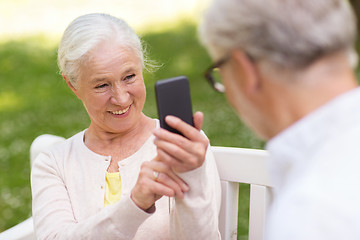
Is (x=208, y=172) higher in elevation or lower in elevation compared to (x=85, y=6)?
lower

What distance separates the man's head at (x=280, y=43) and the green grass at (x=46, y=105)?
3455mm

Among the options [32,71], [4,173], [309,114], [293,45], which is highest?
[293,45]

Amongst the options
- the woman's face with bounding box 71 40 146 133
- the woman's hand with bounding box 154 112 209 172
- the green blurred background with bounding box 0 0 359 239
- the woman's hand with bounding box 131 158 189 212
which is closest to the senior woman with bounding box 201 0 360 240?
the woman's hand with bounding box 154 112 209 172

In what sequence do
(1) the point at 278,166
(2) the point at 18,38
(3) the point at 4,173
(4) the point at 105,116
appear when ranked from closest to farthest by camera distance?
(1) the point at 278,166 < (4) the point at 105,116 < (3) the point at 4,173 < (2) the point at 18,38

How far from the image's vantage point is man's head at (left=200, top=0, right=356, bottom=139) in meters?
1.20

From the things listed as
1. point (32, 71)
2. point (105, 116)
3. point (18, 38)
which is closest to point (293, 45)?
point (105, 116)

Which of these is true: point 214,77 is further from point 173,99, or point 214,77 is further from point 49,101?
point 49,101

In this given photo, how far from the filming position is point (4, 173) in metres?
5.76

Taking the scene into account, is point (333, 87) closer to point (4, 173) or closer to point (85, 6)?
point (4, 173)

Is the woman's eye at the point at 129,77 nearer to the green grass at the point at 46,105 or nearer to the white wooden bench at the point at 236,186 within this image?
the white wooden bench at the point at 236,186

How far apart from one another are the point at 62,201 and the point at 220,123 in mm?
4375

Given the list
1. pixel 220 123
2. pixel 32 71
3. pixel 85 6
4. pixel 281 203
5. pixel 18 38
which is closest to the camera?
pixel 281 203

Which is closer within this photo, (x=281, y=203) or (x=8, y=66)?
(x=281, y=203)

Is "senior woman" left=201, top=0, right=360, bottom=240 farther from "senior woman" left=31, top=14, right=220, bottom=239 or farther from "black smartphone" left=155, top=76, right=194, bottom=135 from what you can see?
"senior woman" left=31, top=14, right=220, bottom=239
